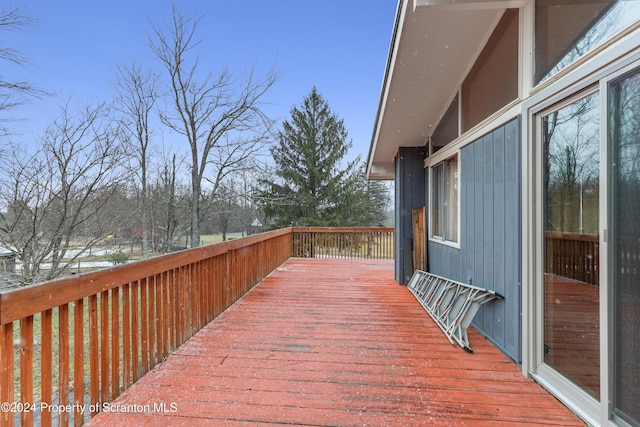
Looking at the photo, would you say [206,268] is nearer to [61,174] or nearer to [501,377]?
[501,377]

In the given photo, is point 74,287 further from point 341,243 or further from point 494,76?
point 341,243

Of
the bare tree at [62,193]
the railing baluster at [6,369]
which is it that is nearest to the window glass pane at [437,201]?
the railing baluster at [6,369]

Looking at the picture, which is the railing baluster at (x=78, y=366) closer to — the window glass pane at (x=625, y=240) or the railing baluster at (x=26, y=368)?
the railing baluster at (x=26, y=368)

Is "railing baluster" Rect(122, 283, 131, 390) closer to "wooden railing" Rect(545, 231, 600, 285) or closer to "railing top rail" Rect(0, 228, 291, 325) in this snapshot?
"railing top rail" Rect(0, 228, 291, 325)

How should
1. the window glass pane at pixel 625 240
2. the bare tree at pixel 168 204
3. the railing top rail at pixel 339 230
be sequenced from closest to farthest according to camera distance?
the window glass pane at pixel 625 240, the railing top rail at pixel 339 230, the bare tree at pixel 168 204

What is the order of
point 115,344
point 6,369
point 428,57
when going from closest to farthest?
point 6,369 < point 115,344 < point 428,57

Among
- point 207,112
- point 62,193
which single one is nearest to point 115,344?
point 62,193

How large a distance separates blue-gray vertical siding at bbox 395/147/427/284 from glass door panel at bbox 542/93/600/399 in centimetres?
308

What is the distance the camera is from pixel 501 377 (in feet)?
7.36

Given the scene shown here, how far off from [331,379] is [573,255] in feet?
5.52

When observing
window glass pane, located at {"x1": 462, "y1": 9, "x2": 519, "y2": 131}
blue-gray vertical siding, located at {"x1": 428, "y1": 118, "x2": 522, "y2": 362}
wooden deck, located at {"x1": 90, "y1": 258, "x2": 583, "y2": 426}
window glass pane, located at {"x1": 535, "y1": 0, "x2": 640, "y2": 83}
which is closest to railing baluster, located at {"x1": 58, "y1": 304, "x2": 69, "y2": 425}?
wooden deck, located at {"x1": 90, "y1": 258, "x2": 583, "y2": 426}

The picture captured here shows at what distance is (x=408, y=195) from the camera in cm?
526

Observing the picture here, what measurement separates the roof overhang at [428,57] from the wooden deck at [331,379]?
2.51 m

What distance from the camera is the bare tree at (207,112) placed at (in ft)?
37.8
